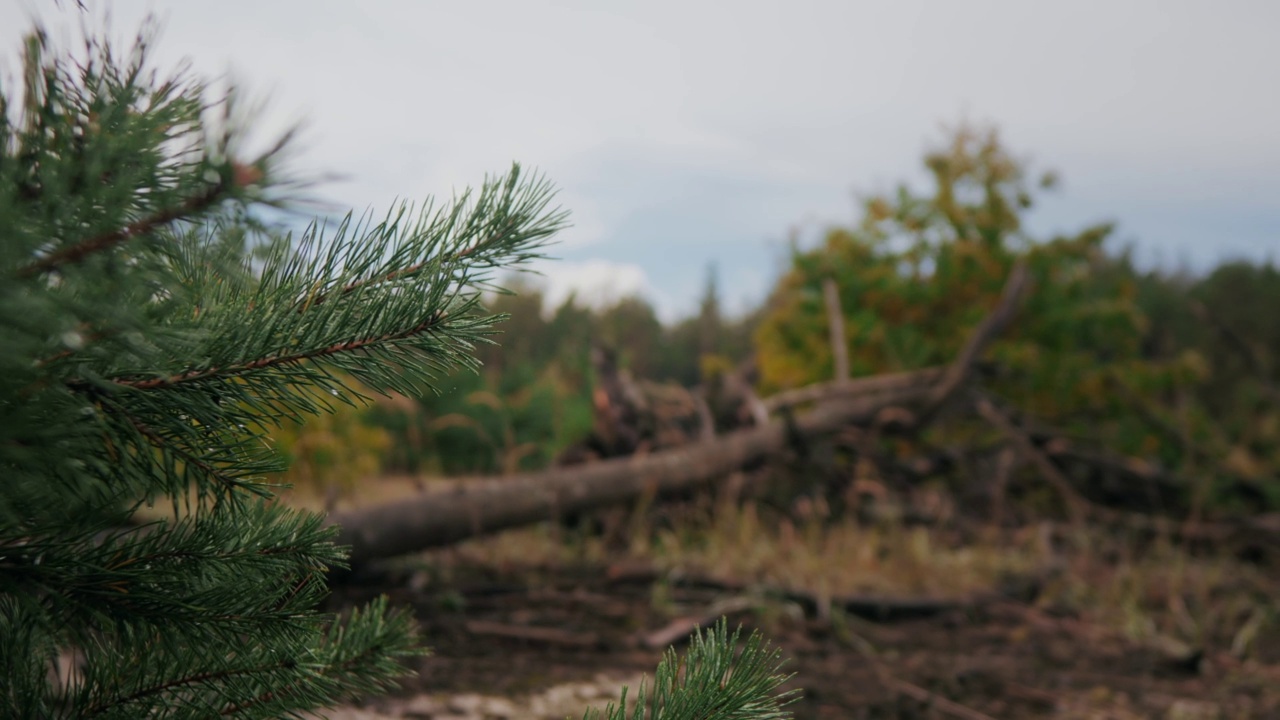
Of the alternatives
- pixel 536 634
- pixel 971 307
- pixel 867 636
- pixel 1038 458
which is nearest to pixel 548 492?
pixel 536 634

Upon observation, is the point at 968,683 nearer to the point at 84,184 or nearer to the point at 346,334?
the point at 346,334

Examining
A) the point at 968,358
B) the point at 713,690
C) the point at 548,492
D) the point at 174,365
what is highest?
the point at 968,358

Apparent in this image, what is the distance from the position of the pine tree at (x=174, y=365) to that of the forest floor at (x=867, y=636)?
5.06ft

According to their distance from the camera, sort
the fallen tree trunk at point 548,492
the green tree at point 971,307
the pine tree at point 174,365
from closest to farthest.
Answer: the pine tree at point 174,365 < the fallen tree trunk at point 548,492 < the green tree at point 971,307

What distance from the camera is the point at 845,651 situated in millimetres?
3734

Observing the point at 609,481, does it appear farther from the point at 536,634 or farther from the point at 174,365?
the point at 174,365

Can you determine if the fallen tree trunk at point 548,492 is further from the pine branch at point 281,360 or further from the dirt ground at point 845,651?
the pine branch at point 281,360

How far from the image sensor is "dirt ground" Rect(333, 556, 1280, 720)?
10.4 feet

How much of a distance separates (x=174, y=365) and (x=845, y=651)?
328cm

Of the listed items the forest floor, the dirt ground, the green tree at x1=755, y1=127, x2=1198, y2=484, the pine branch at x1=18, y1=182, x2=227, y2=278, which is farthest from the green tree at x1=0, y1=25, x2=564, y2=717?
the green tree at x1=755, y1=127, x2=1198, y2=484

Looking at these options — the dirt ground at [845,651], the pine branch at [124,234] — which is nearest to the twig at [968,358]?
the dirt ground at [845,651]

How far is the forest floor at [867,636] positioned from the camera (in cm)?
311

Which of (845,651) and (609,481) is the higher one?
(609,481)

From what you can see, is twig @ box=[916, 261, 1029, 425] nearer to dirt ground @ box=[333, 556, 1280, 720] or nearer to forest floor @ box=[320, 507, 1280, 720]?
forest floor @ box=[320, 507, 1280, 720]
